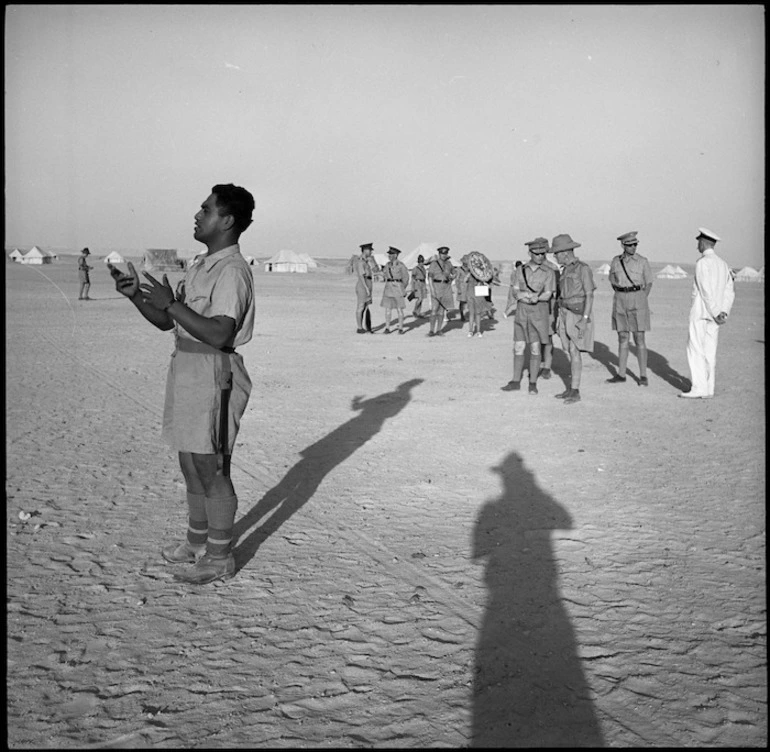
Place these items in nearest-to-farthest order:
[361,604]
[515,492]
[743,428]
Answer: [361,604], [515,492], [743,428]

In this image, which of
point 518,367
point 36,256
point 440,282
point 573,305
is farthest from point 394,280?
point 36,256

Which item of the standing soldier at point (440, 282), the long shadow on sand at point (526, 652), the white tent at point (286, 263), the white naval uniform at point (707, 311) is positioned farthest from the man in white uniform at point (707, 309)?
the white tent at point (286, 263)

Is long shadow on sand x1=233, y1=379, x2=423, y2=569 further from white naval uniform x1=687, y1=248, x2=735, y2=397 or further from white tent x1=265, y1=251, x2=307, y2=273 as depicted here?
white tent x1=265, y1=251, x2=307, y2=273

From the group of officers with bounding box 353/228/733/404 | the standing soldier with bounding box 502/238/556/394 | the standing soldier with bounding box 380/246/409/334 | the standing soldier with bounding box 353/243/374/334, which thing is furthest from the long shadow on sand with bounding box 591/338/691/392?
the standing soldier with bounding box 353/243/374/334

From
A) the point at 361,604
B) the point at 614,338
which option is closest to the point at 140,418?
the point at 361,604

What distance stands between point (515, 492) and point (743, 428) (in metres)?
3.66

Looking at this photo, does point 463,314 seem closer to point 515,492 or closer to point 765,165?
point 515,492

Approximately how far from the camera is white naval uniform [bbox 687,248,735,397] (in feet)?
30.4

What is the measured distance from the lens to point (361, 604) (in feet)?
12.6

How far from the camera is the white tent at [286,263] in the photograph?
72250 mm

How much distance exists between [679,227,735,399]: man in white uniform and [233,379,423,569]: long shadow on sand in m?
3.90

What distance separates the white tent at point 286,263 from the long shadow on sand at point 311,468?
209 feet

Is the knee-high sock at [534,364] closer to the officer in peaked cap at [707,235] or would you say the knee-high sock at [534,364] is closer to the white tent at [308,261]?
the officer in peaked cap at [707,235]

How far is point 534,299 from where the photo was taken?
9781 millimetres
